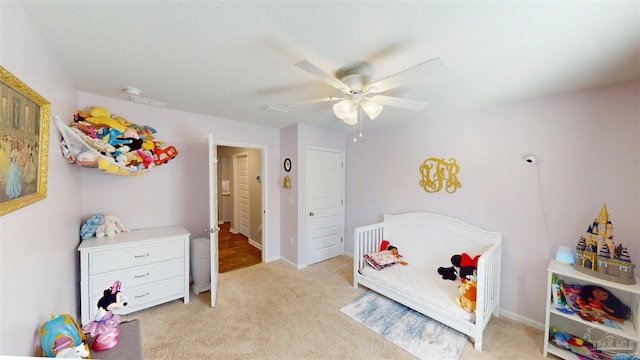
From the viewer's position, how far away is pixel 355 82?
1664 millimetres

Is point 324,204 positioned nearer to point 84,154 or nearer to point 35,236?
point 84,154

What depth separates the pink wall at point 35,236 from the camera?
38.2 inches

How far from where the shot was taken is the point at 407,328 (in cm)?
223

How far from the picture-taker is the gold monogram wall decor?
2.83 metres

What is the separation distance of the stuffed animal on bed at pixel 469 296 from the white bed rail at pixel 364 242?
114 cm

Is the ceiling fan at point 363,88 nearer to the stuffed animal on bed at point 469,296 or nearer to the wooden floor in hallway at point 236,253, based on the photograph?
the stuffed animal on bed at point 469,296

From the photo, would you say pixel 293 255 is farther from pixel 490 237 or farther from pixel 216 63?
pixel 216 63

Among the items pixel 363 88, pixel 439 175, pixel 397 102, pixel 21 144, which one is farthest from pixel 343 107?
pixel 439 175

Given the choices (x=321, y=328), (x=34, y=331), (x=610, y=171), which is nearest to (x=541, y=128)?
(x=610, y=171)

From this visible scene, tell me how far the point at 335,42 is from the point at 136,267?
2.72m

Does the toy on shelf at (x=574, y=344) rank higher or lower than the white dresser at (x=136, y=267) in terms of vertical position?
lower

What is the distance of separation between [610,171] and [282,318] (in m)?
3.24

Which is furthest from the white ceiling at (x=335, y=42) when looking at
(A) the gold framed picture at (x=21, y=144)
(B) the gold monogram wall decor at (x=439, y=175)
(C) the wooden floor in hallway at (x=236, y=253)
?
(C) the wooden floor in hallway at (x=236, y=253)

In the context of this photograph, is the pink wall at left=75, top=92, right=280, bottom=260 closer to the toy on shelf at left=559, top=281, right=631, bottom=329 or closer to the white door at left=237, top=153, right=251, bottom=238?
the white door at left=237, top=153, right=251, bottom=238
